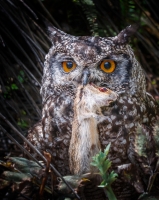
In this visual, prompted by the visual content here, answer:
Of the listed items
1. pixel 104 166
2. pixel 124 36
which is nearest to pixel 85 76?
pixel 124 36

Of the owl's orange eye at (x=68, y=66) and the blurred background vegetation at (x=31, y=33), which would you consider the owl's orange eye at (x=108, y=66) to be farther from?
the blurred background vegetation at (x=31, y=33)

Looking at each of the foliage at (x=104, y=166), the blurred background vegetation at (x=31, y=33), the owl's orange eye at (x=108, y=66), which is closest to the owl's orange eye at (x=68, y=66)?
the owl's orange eye at (x=108, y=66)

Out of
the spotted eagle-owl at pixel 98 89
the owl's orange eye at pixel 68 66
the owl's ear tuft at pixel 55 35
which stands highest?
the owl's ear tuft at pixel 55 35

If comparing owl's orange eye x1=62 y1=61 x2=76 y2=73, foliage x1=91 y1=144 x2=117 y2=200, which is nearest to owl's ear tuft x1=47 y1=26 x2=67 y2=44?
owl's orange eye x1=62 y1=61 x2=76 y2=73

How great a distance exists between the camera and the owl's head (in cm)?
187

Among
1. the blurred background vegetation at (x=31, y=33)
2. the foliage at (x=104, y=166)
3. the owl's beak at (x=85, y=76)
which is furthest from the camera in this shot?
the blurred background vegetation at (x=31, y=33)

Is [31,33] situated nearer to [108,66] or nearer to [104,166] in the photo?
[108,66]

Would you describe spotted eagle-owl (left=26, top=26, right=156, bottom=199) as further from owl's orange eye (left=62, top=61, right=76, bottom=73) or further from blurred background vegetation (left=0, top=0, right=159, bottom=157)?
blurred background vegetation (left=0, top=0, right=159, bottom=157)

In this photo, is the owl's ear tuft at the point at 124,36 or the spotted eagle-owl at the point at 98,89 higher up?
the owl's ear tuft at the point at 124,36

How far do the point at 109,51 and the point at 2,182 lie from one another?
2.64 feet

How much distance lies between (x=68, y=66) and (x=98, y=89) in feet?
0.80

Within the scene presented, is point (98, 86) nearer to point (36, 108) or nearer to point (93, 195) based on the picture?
point (93, 195)

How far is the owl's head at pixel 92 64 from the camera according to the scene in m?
1.87

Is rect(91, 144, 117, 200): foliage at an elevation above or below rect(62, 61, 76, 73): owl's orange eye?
below
